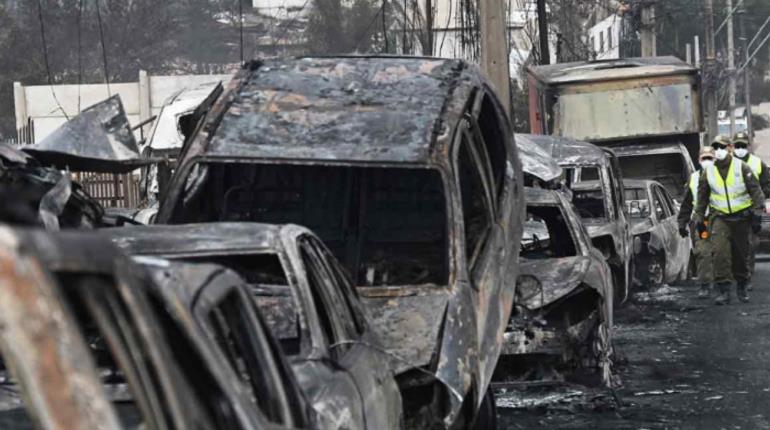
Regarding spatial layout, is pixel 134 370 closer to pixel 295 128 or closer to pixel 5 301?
pixel 5 301

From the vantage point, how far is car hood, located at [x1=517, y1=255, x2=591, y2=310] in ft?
31.3

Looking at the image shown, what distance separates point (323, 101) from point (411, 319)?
1.88 metres

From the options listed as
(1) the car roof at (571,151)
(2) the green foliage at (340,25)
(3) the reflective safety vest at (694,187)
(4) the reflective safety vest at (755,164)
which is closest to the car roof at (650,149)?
(3) the reflective safety vest at (694,187)

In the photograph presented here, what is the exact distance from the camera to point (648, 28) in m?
34.9

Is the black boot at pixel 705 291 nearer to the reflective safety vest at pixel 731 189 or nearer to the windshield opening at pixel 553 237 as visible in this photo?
the reflective safety vest at pixel 731 189

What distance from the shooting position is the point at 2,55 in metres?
58.7

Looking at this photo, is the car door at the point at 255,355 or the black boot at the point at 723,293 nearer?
the car door at the point at 255,355

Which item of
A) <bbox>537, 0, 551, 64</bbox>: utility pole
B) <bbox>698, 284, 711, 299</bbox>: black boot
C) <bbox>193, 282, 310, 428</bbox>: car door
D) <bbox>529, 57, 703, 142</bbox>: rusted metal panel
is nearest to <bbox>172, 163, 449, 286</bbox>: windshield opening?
<bbox>193, 282, 310, 428</bbox>: car door

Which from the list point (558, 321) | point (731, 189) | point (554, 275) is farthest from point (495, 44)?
point (558, 321)

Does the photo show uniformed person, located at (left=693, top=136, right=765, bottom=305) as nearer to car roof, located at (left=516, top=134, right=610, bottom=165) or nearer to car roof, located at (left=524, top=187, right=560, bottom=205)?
car roof, located at (left=516, top=134, right=610, bottom=165)

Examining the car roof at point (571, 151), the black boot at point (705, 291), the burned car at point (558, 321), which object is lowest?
the black boot at point (705, 291)

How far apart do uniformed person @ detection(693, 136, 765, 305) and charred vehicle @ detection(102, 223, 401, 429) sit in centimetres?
1008

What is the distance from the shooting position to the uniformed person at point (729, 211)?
1543 cm

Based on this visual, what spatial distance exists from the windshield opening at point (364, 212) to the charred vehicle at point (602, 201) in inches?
156
